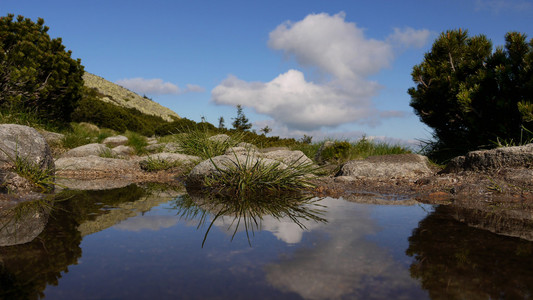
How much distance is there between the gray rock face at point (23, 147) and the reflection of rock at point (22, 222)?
1614 mm

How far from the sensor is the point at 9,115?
38.7 ft

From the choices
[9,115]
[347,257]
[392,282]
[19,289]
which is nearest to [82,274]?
[19,289]

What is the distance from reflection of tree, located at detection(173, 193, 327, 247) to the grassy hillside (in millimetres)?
41607

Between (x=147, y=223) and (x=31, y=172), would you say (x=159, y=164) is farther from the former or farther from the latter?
(x=147, y=223)

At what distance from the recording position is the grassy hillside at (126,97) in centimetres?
4509

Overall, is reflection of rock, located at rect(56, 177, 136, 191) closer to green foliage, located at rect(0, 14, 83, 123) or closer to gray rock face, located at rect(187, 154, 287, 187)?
gray rock face, located at rect(187, 154, 287, 187)

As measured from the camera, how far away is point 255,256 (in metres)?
2.10

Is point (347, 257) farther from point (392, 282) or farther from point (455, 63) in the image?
point (455, 63)

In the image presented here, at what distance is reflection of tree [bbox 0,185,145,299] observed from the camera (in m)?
1.67

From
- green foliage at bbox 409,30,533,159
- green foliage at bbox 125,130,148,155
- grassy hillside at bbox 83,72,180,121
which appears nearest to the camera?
green foliage at bbox 409,30,533,159

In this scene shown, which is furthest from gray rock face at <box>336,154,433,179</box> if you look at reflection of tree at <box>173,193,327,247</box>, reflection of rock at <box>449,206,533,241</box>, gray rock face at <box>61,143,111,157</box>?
gray rock face at <box>61,143,111,157</box>

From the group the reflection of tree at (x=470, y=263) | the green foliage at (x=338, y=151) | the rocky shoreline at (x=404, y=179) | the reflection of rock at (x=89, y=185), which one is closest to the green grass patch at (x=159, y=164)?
the rocky shoreline at (x=404, y=179)

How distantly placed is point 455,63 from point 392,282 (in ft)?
35.6

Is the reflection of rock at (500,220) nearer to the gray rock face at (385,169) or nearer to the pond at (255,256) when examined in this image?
the pond at (255,256)
